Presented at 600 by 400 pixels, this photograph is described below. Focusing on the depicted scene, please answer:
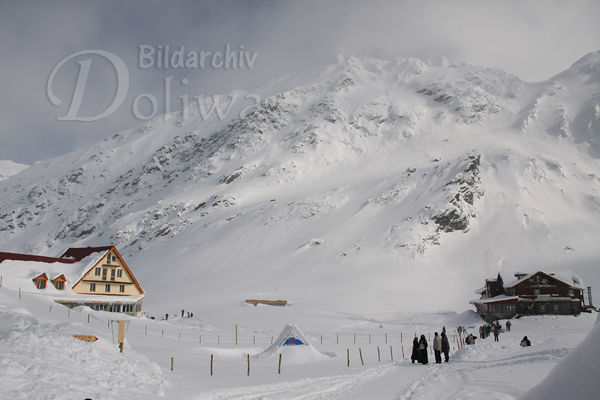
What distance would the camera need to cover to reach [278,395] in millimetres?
15820

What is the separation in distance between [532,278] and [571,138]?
3953 inches

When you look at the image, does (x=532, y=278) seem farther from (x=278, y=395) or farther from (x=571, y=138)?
(x=571, y=138)

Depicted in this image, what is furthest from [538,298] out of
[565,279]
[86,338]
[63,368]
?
[63,368]

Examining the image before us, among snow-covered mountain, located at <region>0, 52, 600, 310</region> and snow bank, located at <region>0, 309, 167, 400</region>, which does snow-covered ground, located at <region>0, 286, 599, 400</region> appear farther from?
snow-covered mountain, located at <region>0, 52, 600, 310</region>

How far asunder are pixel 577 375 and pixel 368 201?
116666mm

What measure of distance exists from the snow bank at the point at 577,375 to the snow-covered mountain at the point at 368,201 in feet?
252

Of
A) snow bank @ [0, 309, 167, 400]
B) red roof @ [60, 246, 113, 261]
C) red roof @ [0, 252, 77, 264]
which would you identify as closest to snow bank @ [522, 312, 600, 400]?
snow bank @ [0, 309, 167, 400]

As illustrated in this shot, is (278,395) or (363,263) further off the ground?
(363,263)

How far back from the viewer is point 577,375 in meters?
3.68

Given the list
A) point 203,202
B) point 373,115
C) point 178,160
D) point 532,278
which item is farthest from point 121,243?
point 532,278

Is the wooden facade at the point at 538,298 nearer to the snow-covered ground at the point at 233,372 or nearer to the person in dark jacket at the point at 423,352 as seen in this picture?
the snow-covered ground at the point at 233,372

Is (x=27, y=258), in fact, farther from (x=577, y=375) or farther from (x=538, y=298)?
(x=538, y=298)

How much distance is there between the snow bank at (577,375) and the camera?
3590mm

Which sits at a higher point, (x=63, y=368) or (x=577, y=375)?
(x=577, y=375)
